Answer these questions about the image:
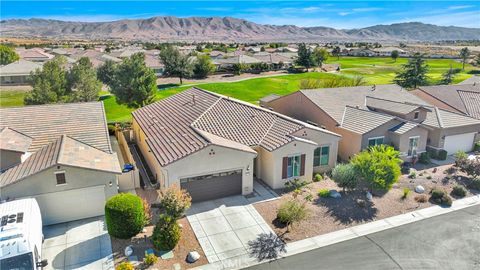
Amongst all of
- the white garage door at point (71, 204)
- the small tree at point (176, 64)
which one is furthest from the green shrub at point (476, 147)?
the small tree at point (176, 64)

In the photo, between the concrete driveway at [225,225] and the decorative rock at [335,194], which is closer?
the concrete driveway at [225,225]

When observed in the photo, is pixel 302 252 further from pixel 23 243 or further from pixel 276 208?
pixel 23 243

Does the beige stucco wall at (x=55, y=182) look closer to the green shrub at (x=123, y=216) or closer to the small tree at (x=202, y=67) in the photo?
the green shrub at (x=123, y=216)

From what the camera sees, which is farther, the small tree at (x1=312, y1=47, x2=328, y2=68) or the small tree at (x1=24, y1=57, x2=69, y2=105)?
the small tree at (x1=312, y1=47, x2=328, y2=68)

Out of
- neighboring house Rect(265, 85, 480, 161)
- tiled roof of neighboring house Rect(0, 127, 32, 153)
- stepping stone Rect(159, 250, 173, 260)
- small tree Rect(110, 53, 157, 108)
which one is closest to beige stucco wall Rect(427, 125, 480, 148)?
neighboring house Rect(265, 85, 480, 161)

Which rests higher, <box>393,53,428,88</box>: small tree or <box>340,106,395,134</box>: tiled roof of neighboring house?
<box>393,53,428,88</box>: small tree

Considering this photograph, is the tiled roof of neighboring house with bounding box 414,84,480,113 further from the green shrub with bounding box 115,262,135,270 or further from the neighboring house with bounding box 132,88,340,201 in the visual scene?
the green shrub with bounding box 115,262,135,270

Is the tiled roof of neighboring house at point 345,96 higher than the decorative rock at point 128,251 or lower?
higher
